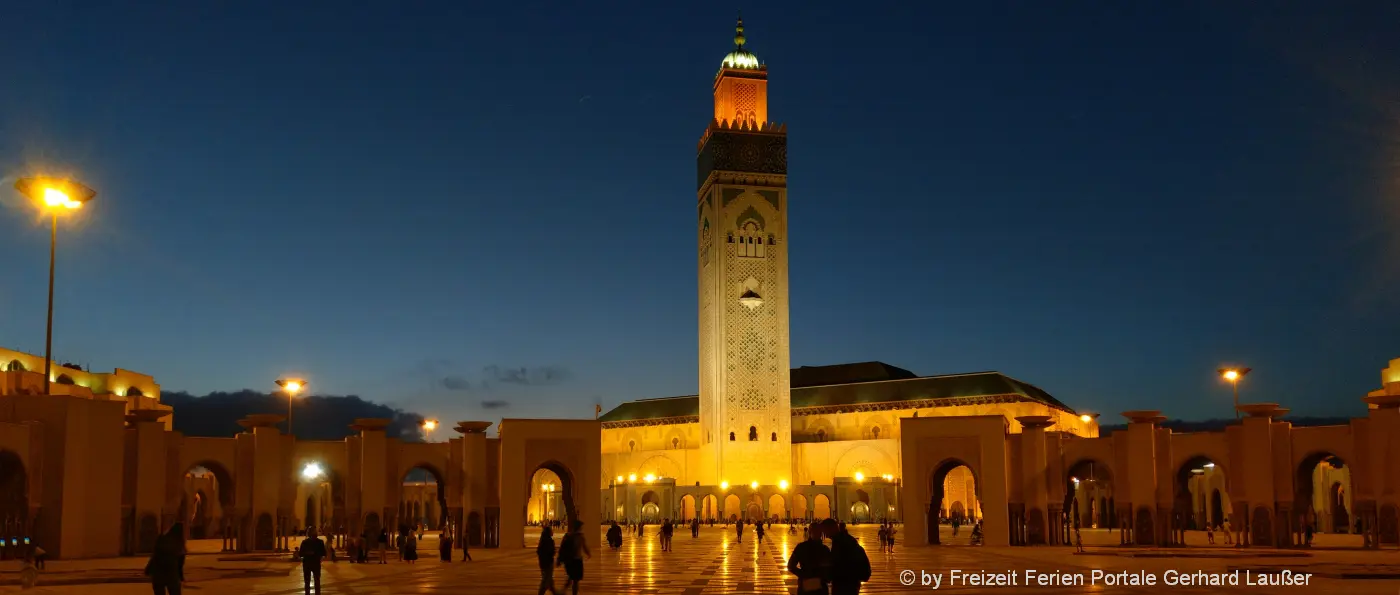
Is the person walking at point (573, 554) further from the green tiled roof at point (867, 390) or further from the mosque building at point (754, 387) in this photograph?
the green tiled roof at point (867, 390)

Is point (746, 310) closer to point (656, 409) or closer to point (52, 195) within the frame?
point (656, 409)

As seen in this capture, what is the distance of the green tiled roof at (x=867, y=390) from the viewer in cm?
6212

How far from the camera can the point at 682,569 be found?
2116 centimetres

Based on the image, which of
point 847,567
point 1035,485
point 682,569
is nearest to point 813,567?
point 847,567

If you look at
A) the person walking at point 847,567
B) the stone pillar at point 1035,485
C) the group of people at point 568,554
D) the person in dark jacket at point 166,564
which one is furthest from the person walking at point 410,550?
the person walking at point 847,567

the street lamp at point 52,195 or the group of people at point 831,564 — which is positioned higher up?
the street lamp at point 52,195

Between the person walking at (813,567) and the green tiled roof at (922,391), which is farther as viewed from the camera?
the green tiled roof at (922,391)

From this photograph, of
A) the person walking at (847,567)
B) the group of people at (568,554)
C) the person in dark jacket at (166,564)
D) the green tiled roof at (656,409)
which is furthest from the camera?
the green tiled roof at (656,409)

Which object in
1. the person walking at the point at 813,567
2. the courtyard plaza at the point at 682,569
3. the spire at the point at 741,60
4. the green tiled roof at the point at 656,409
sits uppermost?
the spire at the point at 741,60

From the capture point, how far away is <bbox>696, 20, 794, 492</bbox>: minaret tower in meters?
57.7

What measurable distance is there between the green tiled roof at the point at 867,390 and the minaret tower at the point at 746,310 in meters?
7.89

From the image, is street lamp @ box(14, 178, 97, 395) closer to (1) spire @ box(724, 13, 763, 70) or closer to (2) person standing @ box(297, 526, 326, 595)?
(2) person standing @ box(297, 526, 326, 595)

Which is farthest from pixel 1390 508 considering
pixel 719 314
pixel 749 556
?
pixel 719 314

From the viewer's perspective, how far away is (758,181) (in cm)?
5881
